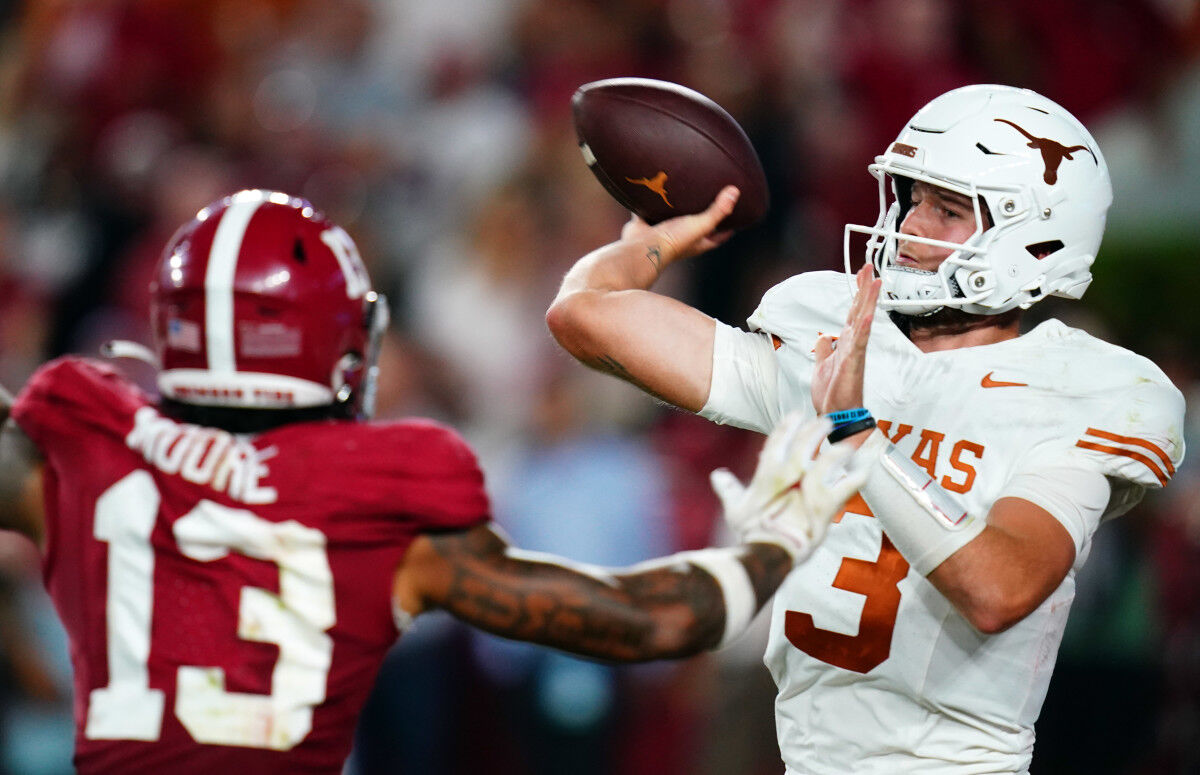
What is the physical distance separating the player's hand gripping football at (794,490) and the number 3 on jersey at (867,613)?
0.92 ft

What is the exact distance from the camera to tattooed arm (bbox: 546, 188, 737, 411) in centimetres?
270

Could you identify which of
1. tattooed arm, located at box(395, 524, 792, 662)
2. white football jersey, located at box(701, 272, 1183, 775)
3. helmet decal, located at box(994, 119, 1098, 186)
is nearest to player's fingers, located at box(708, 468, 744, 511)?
tattooed arm, located at box(395, 524, 792, 662)

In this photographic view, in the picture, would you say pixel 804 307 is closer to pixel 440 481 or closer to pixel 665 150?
pixel 665 150

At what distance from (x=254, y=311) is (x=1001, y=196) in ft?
4.49

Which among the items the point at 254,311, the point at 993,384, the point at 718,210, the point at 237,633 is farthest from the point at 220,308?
the point at 993,384

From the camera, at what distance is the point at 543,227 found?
19.5ft

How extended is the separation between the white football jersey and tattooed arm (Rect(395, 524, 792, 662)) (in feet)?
1.21

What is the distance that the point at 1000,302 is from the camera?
8.66 feet

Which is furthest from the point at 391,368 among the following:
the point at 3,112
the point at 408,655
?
the point at 3,112

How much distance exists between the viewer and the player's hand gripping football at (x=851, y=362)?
2.37 metres

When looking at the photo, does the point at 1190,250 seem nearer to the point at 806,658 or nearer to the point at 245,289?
the point at 806,658

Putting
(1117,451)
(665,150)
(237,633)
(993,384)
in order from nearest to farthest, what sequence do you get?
(237,633) < (1117,451) < (993,384) < (665,150)

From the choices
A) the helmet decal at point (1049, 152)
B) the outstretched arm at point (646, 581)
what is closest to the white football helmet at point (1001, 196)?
the helmet decal at point (1049, 152)

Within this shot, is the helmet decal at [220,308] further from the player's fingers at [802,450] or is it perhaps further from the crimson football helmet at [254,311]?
the player's fingers at [802,450]
